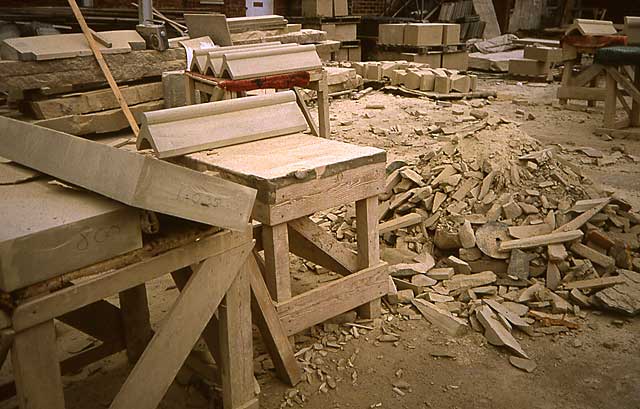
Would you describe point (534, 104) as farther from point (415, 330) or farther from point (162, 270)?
point (162, 270)

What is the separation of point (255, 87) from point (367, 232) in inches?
86.1

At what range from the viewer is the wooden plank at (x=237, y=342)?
285 cm

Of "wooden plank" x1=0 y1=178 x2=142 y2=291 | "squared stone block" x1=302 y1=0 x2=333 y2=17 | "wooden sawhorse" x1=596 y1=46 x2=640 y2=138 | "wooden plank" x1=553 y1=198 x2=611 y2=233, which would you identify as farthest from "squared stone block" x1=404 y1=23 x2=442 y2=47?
"wooden plank" x1=0 y1=178 x2=142 y2=291

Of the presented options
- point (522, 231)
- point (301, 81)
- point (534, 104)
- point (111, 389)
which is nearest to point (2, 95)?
point (301, 81)

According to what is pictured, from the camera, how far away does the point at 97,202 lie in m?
2.31

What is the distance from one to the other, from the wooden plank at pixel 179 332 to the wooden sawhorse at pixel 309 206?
0.61m

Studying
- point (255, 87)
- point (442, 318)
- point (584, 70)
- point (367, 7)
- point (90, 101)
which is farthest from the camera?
point (367, 7)

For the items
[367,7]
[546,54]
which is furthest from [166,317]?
[367,7]

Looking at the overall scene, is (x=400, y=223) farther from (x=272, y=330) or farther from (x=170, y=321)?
(x=170, y=321)

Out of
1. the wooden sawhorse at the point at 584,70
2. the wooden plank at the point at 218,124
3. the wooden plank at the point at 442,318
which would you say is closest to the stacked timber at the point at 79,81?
the wooden plank at the point at 218,124

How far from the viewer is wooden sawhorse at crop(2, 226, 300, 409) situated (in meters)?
2.13

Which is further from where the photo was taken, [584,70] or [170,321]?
[584,70]

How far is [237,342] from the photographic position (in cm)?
293

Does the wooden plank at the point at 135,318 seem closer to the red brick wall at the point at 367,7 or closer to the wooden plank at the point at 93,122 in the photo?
the wooden plank at the point at 93,122
